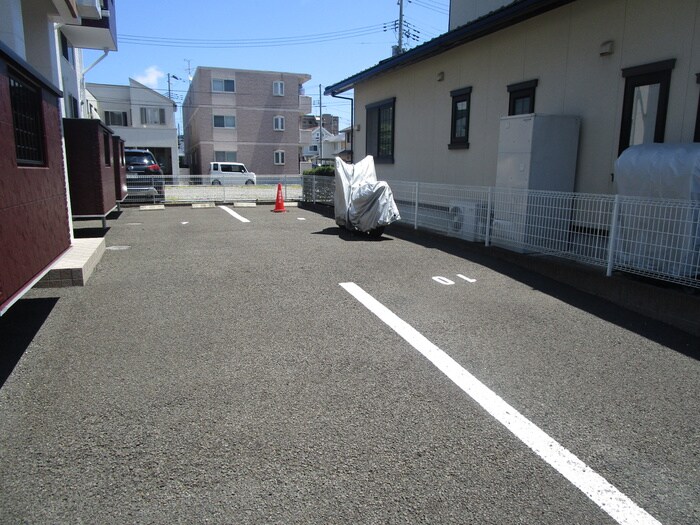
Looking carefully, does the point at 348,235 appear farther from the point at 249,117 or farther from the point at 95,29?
the point at 249,117

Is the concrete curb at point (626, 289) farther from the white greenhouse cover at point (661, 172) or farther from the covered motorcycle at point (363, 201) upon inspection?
the covered motorcycle at point (363, 201)

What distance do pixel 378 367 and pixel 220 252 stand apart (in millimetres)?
5143

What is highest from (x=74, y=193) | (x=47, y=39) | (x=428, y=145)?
(x=47, y=39)

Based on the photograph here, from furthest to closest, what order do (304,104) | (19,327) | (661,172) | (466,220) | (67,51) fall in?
(304,104), (67,51), (466,220), (661,172), (19,327)

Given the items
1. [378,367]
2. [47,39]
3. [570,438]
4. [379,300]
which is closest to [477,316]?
[379,300]

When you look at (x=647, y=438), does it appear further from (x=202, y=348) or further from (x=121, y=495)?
(x=202, y=348)

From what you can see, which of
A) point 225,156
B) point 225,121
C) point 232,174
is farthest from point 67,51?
point 225,121

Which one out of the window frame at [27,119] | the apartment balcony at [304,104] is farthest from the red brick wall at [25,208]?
the apartment balcony at [304,104]

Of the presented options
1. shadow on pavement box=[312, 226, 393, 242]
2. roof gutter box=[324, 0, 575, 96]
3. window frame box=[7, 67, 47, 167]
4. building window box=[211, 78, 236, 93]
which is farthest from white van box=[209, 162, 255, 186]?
window frame box=[7, 67, 47, 167]

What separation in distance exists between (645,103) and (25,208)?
714cm

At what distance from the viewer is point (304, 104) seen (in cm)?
4219

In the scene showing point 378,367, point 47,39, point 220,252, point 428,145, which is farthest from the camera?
point 428,145

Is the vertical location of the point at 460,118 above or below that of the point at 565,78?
below

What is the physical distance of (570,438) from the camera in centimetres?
278
